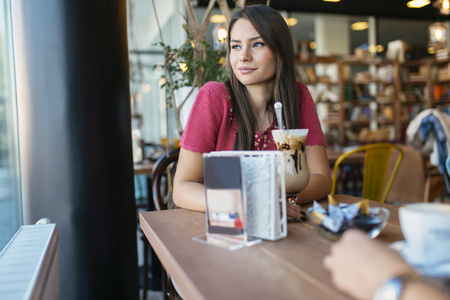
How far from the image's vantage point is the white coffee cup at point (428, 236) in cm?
54

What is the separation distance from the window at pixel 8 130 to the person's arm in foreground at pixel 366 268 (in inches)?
82.2

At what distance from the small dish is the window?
6.26ft

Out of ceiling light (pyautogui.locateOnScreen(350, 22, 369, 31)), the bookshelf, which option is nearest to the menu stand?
the bookshelf

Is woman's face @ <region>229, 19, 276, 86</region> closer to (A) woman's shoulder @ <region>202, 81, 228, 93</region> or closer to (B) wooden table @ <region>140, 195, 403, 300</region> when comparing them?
(A) woman's shoulder @ <region>202, 81, 228, 93</region>

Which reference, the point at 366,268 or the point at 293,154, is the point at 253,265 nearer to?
the point at 366,268

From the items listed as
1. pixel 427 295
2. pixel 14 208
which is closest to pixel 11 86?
pixel 14 208

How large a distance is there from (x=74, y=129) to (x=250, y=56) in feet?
2.42

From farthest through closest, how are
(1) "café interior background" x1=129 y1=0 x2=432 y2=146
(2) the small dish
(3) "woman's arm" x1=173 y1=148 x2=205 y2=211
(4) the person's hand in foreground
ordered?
(1) "café interior background" x1=129 y1=0 x2=432 y2=146 → (3) "woman's arm" x1=173 y1=148 x2=205 y2=211 → (4) the person's hand in foreground → (2) the small dish

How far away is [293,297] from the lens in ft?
1.90

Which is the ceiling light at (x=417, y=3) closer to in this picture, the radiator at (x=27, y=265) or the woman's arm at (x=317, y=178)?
the woman's arm at (x=317, y=178)

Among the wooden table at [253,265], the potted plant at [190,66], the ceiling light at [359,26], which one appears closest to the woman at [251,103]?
→ the wooden table at [253,265]

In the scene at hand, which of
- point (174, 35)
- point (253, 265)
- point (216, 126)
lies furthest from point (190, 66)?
point (174, 35)

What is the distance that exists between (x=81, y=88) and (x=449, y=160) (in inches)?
58.8

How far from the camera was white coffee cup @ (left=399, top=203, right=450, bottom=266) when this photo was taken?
542 mm
